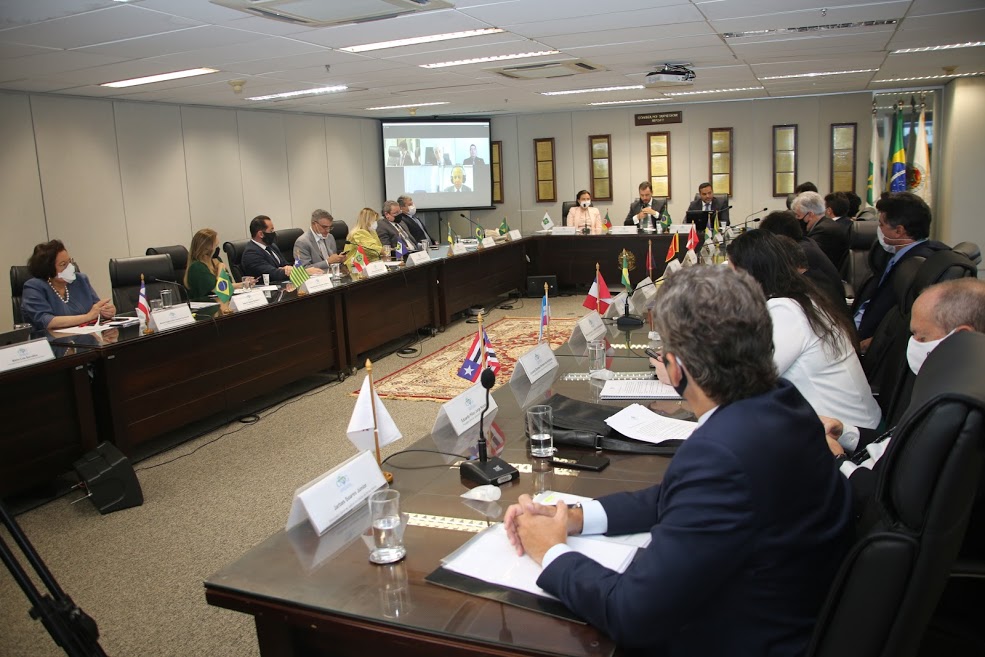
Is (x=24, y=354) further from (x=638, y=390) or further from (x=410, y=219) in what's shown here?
(x=410, y=219)

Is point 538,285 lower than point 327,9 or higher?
lower

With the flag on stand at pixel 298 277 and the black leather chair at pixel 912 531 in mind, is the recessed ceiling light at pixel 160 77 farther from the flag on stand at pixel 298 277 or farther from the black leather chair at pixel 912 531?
the black leather chair at pixel 912 531

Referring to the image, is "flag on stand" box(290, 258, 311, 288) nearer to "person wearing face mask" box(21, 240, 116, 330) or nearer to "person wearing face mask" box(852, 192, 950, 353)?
"person wearing face mask" box(21, 240, 116, 330)

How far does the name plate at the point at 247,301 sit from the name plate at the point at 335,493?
352cm

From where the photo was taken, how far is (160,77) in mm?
6574

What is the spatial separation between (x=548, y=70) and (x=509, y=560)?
661cm

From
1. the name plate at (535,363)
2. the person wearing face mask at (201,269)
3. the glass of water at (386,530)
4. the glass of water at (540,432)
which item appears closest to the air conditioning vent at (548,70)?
the person wearing face mask at (201,269)

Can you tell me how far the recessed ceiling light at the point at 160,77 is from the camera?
634cm

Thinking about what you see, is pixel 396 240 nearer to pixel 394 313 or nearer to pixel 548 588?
pixel 394 313

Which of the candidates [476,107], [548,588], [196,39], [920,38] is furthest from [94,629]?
[476,107]

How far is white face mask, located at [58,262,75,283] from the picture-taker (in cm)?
516

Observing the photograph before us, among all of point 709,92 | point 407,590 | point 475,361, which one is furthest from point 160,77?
point 709,92

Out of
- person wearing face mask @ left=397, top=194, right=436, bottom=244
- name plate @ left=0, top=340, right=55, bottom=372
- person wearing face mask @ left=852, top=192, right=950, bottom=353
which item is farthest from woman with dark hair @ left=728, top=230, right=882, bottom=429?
person wearing face mask @ left=397, top=194, right=436, bottom=244

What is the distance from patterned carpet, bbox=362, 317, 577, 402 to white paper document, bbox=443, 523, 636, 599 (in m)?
3.21
